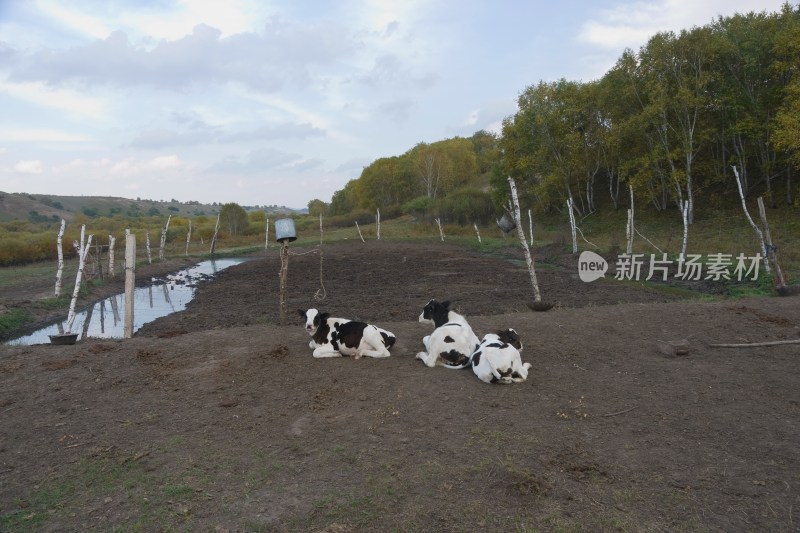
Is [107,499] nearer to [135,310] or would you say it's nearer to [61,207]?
[135,310]

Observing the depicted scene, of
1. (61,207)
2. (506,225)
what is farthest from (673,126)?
(61,207)

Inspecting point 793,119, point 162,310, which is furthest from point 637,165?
point 162,310

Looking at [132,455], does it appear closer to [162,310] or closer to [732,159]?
[162,310]

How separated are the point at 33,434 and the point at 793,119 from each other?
1167 inches

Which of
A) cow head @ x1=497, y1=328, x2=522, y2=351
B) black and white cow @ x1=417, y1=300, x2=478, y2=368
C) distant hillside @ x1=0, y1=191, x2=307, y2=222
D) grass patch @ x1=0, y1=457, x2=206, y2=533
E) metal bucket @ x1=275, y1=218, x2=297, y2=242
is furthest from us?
distant hillside @ x1=0, y1=191, x2=307, y2=222

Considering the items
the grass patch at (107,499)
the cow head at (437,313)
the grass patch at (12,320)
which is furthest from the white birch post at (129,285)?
the grass patch at (107,499)

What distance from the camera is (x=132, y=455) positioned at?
4.80 meters

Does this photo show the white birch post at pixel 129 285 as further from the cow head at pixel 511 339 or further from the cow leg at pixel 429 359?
the cow head at pixel 511 339

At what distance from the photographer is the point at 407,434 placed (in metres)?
5.03

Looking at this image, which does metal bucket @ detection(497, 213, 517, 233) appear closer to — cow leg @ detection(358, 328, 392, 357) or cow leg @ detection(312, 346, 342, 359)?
cow leg @ detection(358, 328, 392, 357)

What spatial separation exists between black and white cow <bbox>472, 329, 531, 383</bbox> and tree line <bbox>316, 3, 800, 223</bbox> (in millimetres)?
22605

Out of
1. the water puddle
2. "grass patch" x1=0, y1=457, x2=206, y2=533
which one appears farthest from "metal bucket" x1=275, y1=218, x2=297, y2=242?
the water puddle

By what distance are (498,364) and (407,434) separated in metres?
1.76

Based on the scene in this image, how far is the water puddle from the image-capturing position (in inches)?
529
